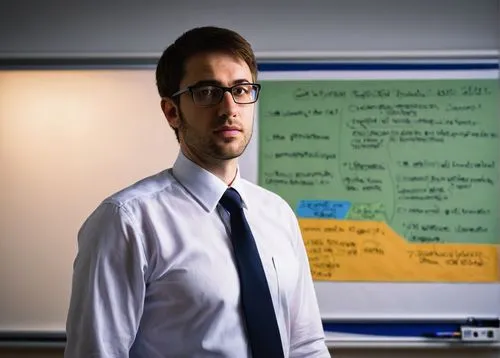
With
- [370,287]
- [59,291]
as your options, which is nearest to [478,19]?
[370,287]

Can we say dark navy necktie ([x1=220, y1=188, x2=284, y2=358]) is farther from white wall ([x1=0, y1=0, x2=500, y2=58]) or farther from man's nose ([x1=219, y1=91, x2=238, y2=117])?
white wall ([x1=0, y1=0, x2=500, y2=58])

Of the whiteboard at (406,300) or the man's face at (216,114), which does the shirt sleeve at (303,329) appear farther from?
the whiteboard at (406,300)

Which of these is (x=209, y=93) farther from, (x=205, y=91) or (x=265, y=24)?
(x=265, y=24)

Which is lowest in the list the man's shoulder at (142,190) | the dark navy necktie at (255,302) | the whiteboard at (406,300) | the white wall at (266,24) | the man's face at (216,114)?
the whiteboard at (406,300)

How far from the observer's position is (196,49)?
1.03 m

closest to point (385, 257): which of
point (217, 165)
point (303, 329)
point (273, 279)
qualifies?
point (303, 329)

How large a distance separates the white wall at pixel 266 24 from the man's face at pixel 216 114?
2.85 ft

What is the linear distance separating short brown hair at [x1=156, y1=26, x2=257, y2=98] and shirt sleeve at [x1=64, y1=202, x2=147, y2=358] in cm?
35

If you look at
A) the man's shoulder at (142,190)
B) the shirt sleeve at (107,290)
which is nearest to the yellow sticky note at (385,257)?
the man's shoulder at (142,190)

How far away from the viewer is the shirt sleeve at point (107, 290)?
2.85ft

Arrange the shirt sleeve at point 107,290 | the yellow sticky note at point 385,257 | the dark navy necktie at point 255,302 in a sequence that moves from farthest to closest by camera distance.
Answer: the yellow sticky note at point 385,257, the dark navy necktie at point 255,302, the shirt sleeve at point 107,290

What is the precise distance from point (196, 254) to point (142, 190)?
7.4 inches

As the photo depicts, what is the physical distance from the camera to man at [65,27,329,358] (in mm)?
890

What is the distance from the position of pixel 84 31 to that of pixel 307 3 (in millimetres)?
924
